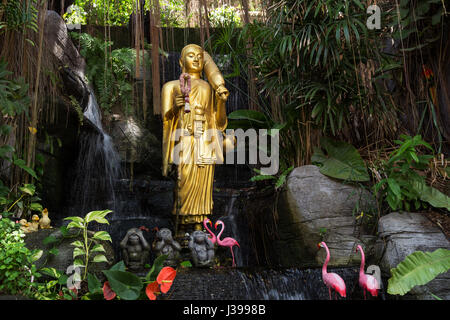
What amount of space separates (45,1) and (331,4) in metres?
2.92

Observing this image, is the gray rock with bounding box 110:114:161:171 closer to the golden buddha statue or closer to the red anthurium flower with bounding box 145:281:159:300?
the golden buddha statue

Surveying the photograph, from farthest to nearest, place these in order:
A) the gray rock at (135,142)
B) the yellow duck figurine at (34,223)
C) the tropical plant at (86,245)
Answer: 1. the gray rock at (135,142)
2. the yellow duck figurine at (34,223)
3. the tropical plant at (86,245)

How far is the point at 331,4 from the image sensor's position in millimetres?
4598

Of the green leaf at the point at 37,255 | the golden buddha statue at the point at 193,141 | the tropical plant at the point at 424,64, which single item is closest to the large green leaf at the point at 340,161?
the tropical plant at the point at 424,64

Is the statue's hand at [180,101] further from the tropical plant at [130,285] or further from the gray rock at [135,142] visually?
the gray rock at [135,142]

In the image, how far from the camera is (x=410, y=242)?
11.3ft

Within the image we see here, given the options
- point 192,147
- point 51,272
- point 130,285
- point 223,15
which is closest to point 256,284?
point 130,285

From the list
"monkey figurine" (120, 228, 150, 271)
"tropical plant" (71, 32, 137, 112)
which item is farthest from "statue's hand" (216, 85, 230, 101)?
"tropical plant" (71, 32, 137, 112)

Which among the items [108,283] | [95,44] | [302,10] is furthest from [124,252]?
[95,44]

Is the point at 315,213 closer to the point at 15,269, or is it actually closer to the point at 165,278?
the point at 165,278

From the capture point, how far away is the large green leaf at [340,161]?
4.40 meters

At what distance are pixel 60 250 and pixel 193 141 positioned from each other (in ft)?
6.01

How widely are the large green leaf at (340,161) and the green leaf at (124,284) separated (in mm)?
2589

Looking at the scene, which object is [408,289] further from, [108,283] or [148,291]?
[108,283]
